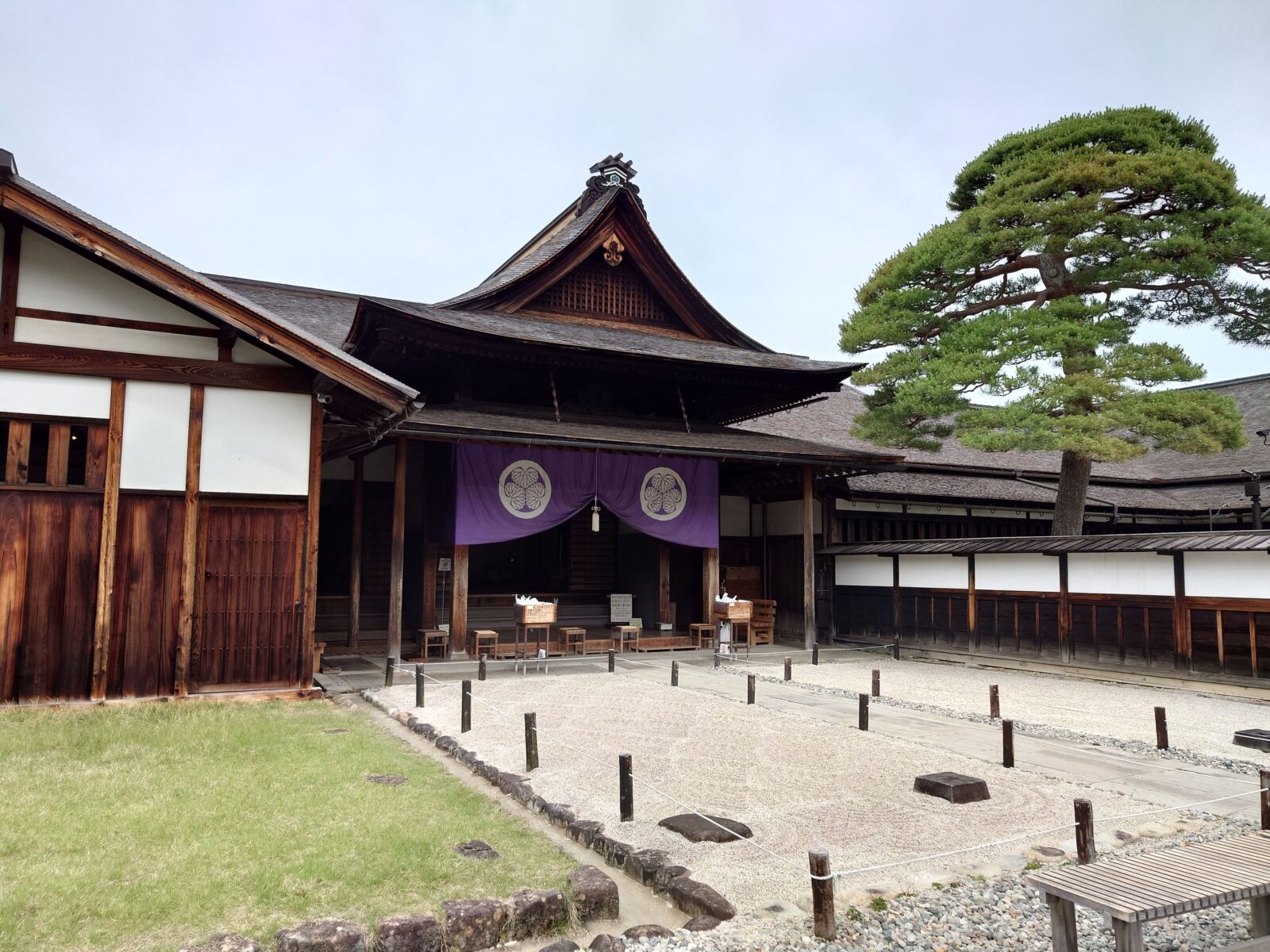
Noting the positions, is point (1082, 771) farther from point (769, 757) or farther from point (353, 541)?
point (353, 541)

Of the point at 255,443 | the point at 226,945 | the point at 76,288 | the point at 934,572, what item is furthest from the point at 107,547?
the point at 934,572

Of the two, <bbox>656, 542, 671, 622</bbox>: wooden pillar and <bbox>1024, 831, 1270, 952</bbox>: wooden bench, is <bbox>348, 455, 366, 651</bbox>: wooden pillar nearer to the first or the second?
<bbox>656, 542, 671, 622</bbox>: wooden pillar

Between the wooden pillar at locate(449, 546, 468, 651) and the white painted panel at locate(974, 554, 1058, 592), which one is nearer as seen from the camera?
the wooden pillar at locate(449, 546, 468, 651)

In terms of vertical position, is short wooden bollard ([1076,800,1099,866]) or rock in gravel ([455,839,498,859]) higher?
short wooden bollard ([1076,800,1099,866])

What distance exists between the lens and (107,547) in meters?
9.43

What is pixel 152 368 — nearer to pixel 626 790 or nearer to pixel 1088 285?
pixel 626 790

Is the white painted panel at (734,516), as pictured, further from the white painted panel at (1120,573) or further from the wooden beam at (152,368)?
the wooden beam at (152,368)

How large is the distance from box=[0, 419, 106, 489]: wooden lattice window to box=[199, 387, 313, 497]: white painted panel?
3.59ft

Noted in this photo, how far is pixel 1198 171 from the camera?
1412 centimetres

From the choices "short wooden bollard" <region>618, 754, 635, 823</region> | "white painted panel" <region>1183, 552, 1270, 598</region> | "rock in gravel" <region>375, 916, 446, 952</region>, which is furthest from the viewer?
"white painted panel" <region>1183, 552, 1270, 598</region>

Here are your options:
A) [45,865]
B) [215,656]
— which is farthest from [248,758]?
[215,656]

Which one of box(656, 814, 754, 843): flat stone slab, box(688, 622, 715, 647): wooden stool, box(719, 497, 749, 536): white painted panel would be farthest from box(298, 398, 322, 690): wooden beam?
box(719, 497, 749, 536): white painted panel

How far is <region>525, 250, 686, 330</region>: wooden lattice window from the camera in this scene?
1753 cm

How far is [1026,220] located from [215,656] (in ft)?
49.8
